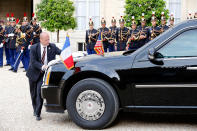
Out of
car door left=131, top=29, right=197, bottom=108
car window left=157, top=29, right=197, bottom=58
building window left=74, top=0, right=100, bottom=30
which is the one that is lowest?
car door left=131, top=29, right=197, bottom=108

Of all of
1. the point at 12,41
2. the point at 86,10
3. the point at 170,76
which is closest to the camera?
the point at 170,76

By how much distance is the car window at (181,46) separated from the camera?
586cm

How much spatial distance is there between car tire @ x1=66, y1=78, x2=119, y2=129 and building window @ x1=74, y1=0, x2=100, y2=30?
50.0 feet

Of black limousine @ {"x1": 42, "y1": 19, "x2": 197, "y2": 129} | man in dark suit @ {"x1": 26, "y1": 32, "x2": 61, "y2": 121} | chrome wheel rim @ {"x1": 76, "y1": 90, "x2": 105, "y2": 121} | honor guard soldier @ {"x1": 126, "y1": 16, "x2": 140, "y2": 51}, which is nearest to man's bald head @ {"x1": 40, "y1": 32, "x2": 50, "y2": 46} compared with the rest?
man in dark suit @ {"x1": 26, "y1": 32, "x2": 61, "y2": 121}

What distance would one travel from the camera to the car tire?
5922mm

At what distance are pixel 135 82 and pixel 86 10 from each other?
51.3 feet

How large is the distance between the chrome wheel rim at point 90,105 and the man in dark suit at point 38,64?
103 cm

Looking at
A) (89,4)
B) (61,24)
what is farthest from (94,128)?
(89,4)

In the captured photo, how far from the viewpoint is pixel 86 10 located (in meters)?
21.0

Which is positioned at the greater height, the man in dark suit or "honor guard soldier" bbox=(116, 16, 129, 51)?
"honor guard soldier" bbox=(116, 16, 129, 51)

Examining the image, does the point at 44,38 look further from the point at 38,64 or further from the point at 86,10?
the point at 86,10

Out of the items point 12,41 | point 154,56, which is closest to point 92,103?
point 154,56

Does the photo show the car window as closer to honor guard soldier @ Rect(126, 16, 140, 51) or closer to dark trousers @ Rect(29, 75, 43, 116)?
dark trousers @ Rect(29, 75, 43, 116)

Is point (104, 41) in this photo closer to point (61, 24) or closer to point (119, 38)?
point (119, 38)
